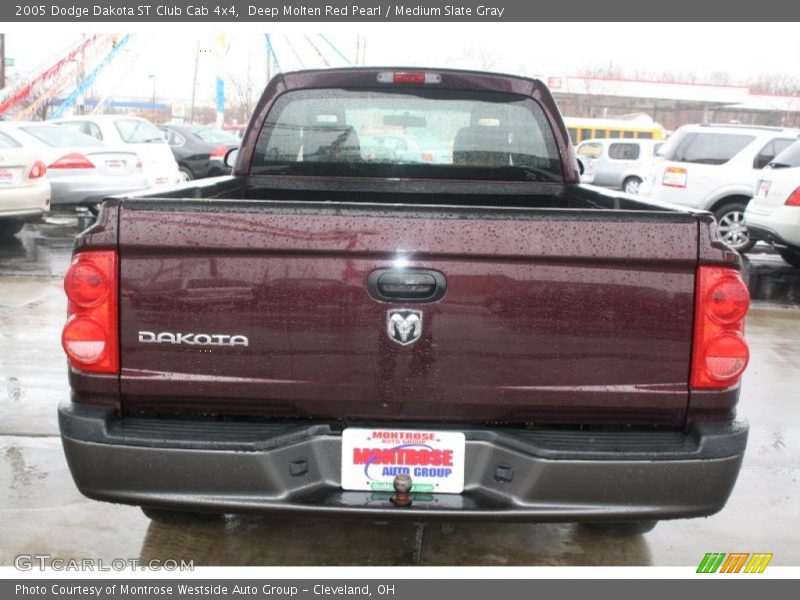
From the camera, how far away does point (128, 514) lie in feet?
12.4

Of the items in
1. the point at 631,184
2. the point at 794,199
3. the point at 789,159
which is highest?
the point at 789,159

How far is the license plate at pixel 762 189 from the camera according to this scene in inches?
396

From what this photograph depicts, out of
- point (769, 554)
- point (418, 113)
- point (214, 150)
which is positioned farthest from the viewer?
point (214, 150)

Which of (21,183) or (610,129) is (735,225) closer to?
(21,183)

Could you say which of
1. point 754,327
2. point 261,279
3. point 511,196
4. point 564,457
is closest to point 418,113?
point 511,196

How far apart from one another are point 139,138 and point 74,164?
8.57 feet

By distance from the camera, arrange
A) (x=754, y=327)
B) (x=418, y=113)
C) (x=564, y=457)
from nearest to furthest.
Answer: (x=564, y=457), (x=418, y=113), (x=754, y=327)

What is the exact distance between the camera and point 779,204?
9.76 metres

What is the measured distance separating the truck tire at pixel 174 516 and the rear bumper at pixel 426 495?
32.2 inches
